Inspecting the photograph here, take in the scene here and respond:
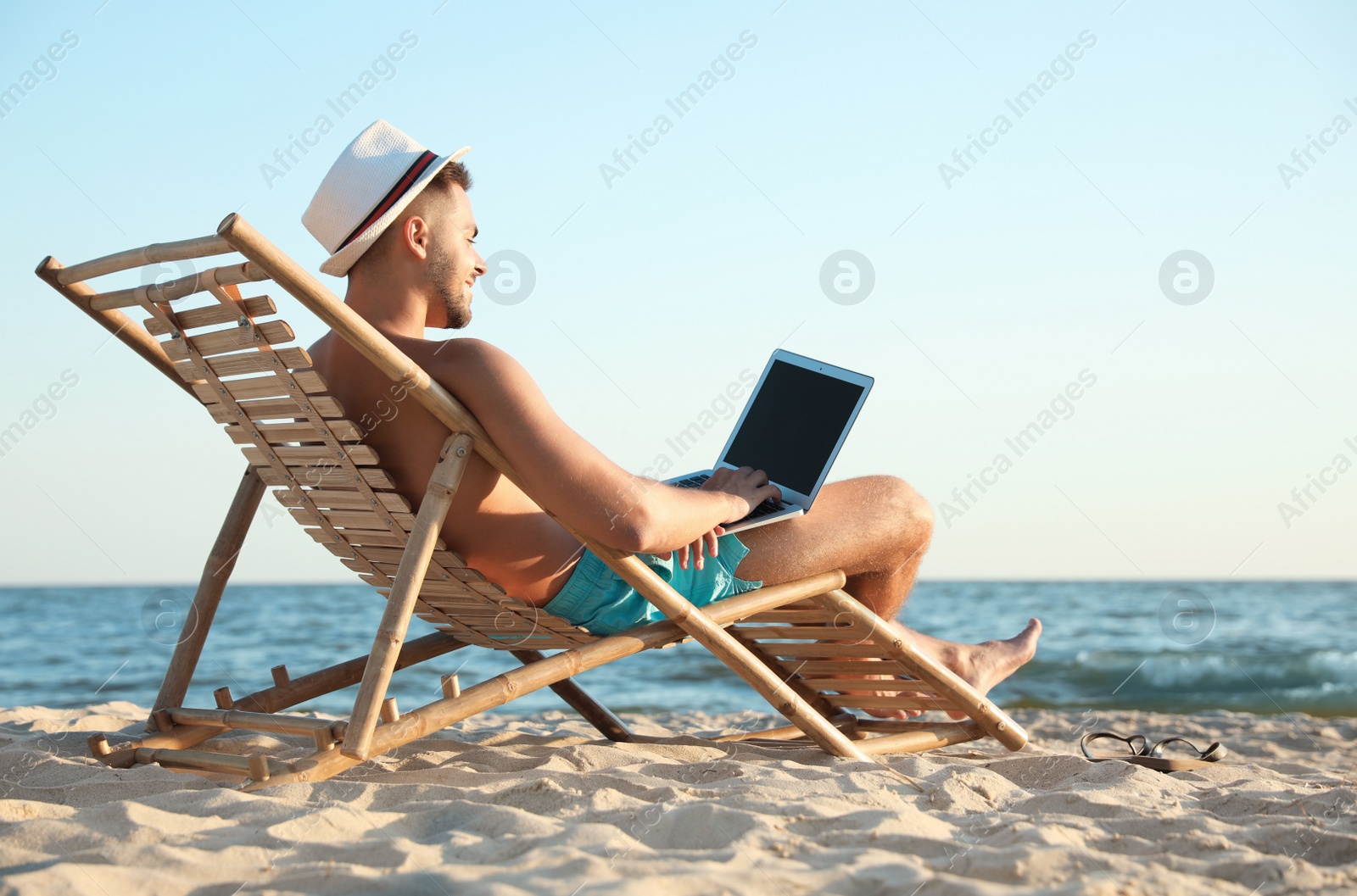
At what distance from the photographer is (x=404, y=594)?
86.0 inches

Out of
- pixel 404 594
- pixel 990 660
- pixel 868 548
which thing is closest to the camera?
pixel 404 594

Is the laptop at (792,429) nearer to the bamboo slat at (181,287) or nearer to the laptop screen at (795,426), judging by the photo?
the laptop screen at (795,426)

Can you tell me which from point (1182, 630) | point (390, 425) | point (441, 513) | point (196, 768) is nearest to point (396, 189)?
point (390, 425)

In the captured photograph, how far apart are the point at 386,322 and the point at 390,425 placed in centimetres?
25

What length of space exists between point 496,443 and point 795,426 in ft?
3.17

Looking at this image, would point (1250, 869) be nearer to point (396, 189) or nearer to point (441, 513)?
point (441, 513)

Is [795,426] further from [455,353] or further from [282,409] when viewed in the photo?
[282,409]

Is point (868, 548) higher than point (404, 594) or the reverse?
higher

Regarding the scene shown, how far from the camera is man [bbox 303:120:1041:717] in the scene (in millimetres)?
2260

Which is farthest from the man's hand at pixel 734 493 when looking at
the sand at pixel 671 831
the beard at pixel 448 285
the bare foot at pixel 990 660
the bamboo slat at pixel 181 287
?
the bamboo slat at pixel 181 287

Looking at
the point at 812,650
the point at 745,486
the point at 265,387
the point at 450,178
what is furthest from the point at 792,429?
the point at 265,387

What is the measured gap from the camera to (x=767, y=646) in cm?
361

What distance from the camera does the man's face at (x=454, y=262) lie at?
2.49 m

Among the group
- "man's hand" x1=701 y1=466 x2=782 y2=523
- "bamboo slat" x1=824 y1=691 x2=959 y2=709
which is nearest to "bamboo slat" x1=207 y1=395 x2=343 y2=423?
"man's hand" x1=701 y1=466 x2=782 y2=523
